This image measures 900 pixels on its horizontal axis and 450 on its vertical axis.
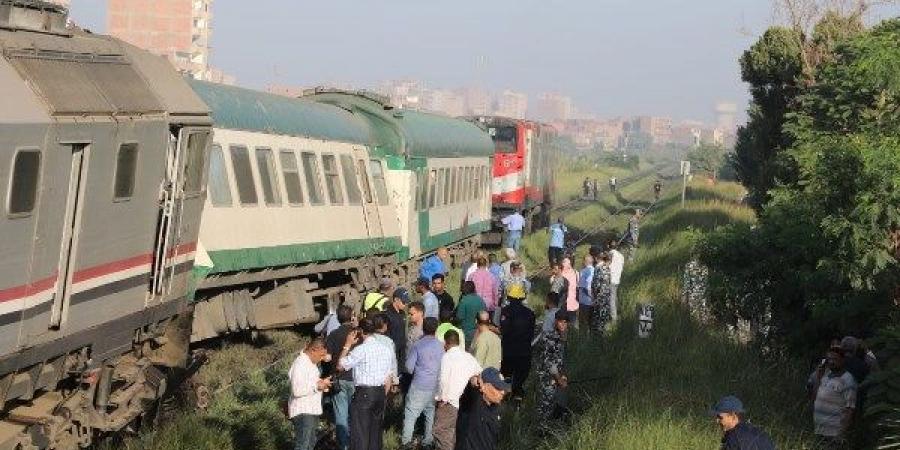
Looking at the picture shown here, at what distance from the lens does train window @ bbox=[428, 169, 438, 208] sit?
1031 inches

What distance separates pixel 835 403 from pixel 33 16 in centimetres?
839

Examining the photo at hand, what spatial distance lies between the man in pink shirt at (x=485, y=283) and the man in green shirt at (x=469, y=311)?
250 centimetres

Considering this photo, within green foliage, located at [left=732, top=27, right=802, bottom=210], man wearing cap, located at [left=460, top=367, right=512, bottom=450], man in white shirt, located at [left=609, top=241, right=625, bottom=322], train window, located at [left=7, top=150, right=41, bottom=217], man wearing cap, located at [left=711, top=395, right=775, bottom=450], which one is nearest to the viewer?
man wearing cap, located at [left=711, top=395, right=775, bottom=450]

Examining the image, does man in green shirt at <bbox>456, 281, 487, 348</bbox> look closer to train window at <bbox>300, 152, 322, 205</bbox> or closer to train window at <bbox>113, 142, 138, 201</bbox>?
train window at <bbox>300, 152, 322, 205</bbox>

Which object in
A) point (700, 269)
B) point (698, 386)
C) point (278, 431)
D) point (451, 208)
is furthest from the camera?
point (451, 208)

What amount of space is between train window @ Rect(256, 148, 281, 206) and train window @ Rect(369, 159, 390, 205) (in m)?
4.70

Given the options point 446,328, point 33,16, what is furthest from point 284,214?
point 33,16

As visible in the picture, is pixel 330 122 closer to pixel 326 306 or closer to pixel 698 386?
pixel 326 306

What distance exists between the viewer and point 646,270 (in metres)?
30.5

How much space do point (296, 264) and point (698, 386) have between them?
6.04m

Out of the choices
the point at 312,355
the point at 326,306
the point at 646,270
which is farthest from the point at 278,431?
the point at 646,270

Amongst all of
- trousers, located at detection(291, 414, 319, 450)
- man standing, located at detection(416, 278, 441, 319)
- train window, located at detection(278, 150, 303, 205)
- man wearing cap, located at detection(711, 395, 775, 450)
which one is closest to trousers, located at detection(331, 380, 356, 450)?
trousers, located at detection(291, 414, 319, 450)

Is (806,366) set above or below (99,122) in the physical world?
below

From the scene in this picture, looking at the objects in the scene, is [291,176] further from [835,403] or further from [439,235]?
[439,235]
